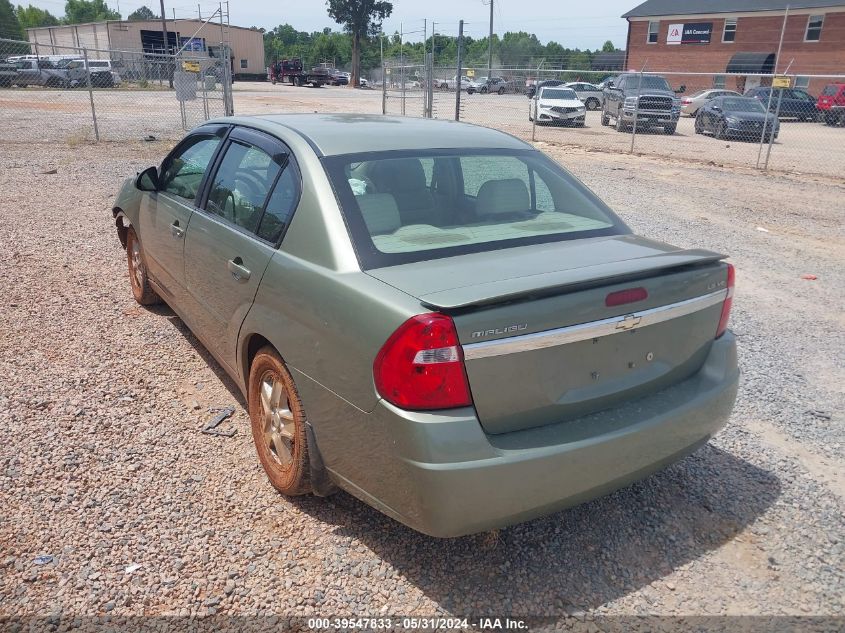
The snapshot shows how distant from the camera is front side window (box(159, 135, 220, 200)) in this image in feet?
13.3

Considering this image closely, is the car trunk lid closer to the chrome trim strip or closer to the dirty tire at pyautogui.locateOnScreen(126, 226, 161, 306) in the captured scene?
the chrome trim strip

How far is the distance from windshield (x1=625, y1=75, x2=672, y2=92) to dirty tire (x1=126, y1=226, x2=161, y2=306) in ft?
72.7

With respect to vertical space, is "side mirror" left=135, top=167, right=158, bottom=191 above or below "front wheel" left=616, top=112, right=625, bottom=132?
above

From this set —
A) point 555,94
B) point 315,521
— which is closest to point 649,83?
point 555,94

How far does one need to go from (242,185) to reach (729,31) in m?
50.5

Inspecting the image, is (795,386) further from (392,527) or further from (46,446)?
(46,446)

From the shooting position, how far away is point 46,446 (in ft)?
11.4

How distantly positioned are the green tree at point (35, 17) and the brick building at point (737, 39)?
8876 centimetres

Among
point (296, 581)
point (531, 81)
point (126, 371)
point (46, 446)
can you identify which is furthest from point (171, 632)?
point (531, 81)

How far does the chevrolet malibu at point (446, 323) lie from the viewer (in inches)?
88.9

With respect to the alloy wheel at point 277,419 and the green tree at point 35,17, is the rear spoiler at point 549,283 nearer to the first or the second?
the alloy wheel at point 277,419

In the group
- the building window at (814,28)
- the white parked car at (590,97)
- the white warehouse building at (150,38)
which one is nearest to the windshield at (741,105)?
the white parked car at (590,97)

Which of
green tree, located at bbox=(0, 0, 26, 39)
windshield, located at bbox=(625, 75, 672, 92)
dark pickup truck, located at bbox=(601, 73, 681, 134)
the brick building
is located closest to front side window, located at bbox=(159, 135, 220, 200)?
dark pickup truck, located at bbox=(601, 73, 681, 134)

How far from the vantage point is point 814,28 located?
4162 centimetres
